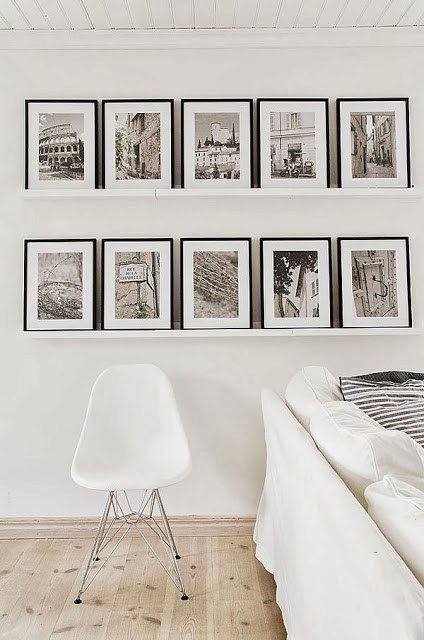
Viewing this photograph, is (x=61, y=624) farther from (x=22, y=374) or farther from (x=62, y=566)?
(x=22, y=374)

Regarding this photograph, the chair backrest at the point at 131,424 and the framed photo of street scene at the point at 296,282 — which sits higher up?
the framed photo of street scene at the point at 296,282

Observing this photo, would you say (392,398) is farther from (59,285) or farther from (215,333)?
(59,285)

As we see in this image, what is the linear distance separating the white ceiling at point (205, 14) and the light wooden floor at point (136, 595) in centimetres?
261

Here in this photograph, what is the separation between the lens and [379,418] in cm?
208

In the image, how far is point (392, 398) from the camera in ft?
7.25

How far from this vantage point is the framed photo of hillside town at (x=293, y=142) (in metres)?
2.95

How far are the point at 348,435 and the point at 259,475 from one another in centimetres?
157

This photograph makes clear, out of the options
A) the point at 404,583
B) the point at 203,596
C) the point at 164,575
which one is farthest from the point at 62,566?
the point at 404,583

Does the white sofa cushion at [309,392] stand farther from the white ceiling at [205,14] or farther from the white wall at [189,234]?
the white ceiling at [205,14]

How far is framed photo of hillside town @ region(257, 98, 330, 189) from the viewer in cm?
295

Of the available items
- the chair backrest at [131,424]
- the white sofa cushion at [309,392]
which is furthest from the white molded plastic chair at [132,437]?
the white sofa cushion at [309,392]

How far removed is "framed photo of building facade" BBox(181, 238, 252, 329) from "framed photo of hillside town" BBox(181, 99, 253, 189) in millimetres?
323

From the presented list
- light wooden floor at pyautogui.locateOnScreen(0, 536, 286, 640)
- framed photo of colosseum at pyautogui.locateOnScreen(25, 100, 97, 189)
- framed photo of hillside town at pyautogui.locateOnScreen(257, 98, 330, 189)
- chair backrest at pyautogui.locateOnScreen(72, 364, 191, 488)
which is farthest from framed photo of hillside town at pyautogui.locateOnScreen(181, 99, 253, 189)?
light wooden floor at pyautogui.locateOnScreen(0, 536, 286, 640)

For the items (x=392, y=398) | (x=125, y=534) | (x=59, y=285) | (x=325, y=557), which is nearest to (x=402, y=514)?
(x=325, y=557)
